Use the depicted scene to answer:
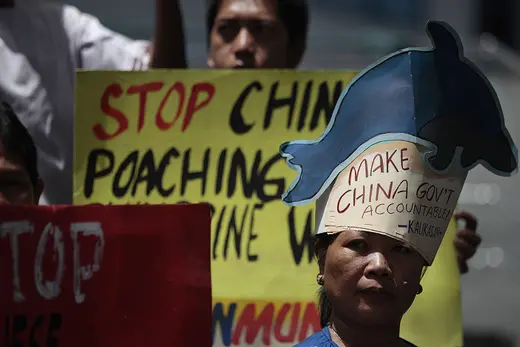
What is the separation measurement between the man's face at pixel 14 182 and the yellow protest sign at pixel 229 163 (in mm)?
323

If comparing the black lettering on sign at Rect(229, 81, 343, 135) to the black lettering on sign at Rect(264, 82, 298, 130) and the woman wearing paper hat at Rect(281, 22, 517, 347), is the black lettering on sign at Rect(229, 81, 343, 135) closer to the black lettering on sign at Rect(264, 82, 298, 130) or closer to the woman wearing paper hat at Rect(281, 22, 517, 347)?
the black lettering on sign at Rect(264, 82, 298, 130)

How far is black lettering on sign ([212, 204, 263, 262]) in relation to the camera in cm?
374

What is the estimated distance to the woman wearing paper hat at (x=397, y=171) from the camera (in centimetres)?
294

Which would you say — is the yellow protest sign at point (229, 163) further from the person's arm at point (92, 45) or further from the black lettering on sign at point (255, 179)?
the person's arm at point (92, 45)

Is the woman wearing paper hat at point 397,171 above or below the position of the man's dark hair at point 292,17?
below

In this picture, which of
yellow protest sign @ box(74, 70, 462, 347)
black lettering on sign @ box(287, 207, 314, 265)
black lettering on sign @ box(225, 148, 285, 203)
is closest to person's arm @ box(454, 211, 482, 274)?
yellow protest sign @ box(74, 70, 462, 347)

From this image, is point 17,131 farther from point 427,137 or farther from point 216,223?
point 427,137

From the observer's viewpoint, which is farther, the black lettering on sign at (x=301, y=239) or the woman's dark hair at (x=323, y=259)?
the black lettering on sign at (x=301, y=239)

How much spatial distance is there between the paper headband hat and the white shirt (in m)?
1.21

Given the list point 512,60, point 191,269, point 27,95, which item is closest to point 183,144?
point 27,95

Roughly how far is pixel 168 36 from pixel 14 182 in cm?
83

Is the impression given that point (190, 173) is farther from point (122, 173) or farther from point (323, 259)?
point (323, 259)

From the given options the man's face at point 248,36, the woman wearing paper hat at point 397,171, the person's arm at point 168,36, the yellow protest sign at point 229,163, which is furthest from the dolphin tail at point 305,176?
the person's arm at point 168,36

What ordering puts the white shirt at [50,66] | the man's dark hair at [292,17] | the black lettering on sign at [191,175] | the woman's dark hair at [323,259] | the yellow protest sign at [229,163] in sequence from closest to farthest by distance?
the woman's dark hair at [323,259]
the yellow protest sign at [229,163]
the black lettering on sign at [191,175]
the white shirt at [50,66]
the man's dark hair at [292,17]
